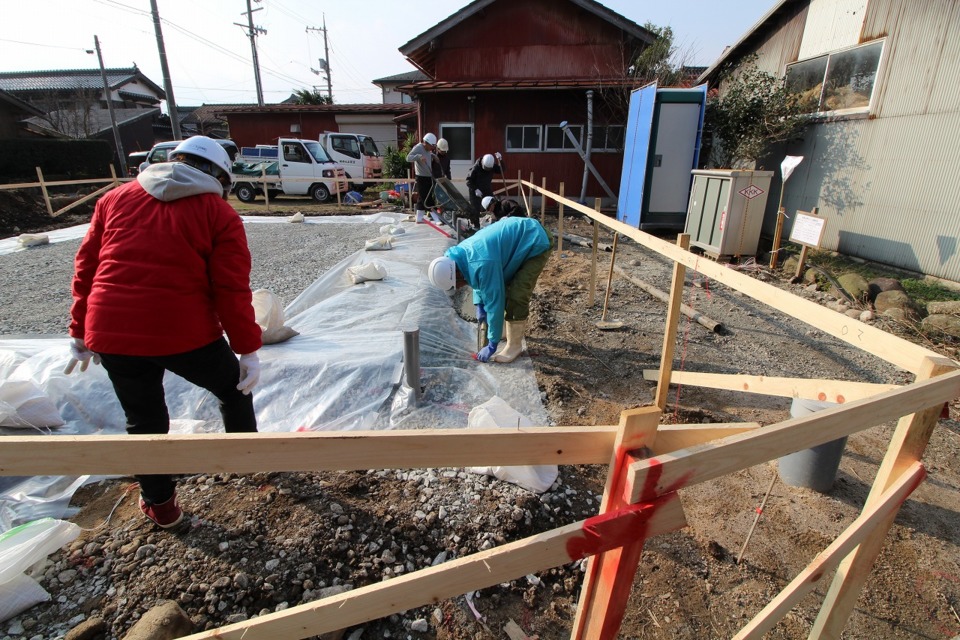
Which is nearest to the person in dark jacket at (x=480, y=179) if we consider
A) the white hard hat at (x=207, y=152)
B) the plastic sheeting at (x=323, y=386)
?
the plastic sheeting at (x=323, y=386)

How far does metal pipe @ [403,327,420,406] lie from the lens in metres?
3.09

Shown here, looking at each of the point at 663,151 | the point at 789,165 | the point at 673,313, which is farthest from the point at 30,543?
the point at 663,151

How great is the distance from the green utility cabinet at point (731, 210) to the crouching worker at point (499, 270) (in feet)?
16.8

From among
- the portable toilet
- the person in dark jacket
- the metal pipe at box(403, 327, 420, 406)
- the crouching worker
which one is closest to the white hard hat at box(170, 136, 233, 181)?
the metal pipe at box(403, 327, 420, 406)

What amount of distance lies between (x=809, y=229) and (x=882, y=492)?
20.3 feet

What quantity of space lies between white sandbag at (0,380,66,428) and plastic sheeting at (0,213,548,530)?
4.5 inches

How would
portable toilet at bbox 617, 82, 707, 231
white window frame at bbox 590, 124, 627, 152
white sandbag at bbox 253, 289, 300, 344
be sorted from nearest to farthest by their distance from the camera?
white sandbag at bbox 253, 289, 300, 344
portable toilet at bbox 617, 82, 707, 231
white window frame at bbox 590, 124, 627, 152

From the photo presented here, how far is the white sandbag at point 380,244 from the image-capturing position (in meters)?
7.23

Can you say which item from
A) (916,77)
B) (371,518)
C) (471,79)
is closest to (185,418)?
(371,518)

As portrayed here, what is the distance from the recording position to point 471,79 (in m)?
13.5

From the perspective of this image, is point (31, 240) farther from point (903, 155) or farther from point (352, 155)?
point (903, 155)

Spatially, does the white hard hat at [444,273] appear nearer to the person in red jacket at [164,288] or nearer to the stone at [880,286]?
the person in red jacket at [164,288]

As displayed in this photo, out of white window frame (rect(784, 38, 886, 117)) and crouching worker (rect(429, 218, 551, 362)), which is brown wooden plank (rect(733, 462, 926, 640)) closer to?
crouching worker (rect(429, 218, 551, 362))

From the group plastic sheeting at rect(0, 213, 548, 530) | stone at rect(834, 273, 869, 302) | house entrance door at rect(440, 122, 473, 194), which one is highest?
house entrance door at rect(440, 122, 473, 194)
